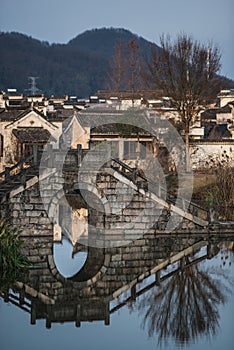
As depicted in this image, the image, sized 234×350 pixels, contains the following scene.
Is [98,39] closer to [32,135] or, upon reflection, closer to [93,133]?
[32,135]

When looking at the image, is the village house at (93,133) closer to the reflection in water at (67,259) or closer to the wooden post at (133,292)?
the reflection in water at (67,259)

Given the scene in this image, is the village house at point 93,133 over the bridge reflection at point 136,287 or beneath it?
over

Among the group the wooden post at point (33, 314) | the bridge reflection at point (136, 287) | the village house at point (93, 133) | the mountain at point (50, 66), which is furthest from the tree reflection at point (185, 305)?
the mountain at point (50, 66)

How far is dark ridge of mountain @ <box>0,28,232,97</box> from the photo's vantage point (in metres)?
105

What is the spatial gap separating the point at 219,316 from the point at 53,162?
957 centimetres

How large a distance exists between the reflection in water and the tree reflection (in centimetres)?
302

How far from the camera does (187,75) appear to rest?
37969mm

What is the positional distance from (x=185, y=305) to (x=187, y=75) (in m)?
22.4

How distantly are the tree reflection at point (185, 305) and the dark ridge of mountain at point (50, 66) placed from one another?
7455cm

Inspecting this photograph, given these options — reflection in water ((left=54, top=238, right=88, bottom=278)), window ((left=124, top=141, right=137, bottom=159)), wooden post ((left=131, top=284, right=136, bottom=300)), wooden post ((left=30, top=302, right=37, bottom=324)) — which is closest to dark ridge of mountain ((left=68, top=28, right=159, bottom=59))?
window ((left=124, top=141, right=137, bottom=159))

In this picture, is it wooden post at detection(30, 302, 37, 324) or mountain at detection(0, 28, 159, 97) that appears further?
mountain at detection(0, 28, 159, 97)

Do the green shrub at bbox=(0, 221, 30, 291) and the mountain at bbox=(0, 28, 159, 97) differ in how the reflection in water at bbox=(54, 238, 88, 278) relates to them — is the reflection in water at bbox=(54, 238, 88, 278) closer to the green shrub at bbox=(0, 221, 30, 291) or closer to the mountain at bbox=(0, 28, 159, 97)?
the green shrub at bbox=(0, 221, 30, 291)

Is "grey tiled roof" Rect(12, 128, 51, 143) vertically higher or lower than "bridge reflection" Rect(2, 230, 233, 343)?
higher

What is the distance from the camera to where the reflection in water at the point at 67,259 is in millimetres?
20781
